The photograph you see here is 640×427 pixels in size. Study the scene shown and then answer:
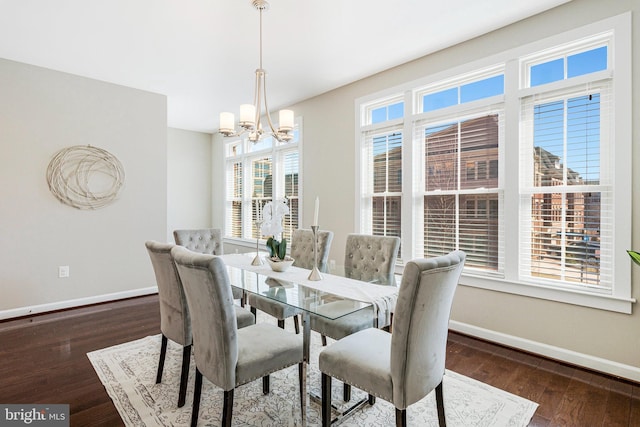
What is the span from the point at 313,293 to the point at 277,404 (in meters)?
0.77

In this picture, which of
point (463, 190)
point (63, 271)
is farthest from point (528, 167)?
point (63, 271)

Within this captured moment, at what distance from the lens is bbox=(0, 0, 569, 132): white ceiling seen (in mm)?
2635

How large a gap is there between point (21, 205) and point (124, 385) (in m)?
2.76

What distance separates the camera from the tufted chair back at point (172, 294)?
2006 millimetres

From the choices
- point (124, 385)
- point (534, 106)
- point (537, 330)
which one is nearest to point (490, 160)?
point (534, 106)

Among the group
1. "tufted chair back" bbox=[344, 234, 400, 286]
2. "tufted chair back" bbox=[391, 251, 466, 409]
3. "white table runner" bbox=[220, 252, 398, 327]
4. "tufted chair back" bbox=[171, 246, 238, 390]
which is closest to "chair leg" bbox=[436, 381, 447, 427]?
"tufted chair back" bbox=[391, 251, 466, 409]

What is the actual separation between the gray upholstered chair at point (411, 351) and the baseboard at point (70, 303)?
381cm

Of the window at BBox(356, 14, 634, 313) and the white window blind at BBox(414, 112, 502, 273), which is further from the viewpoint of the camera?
the white window blind at BBox(414, 112, 502, 273)

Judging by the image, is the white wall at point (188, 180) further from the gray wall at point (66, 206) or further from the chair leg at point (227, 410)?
the chair leg at point (227, 410)

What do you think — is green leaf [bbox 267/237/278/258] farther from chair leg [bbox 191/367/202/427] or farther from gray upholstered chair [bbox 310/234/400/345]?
chair leg [bbox 191/367/202/427]

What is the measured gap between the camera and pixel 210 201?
7.07 meters

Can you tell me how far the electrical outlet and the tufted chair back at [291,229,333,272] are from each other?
2903 millimetres

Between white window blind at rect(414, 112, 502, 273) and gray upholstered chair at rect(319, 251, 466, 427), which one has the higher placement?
white window blind at rect(414, 112, 502, 273)

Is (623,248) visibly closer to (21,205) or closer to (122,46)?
(122,46)
